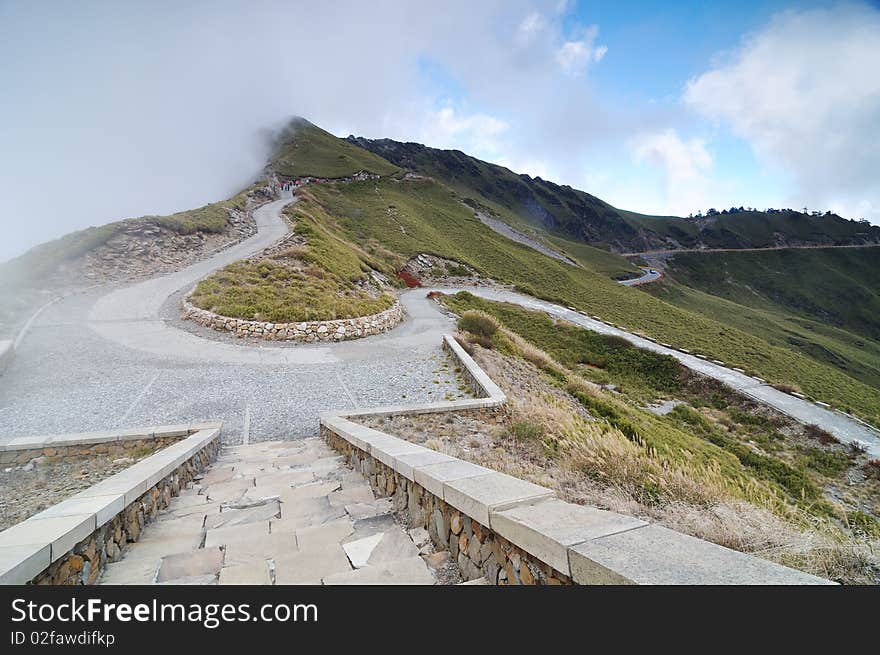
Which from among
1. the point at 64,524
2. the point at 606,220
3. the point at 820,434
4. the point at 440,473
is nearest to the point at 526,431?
the point at 440,473

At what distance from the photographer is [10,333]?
14281mm

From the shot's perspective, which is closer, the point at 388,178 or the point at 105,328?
the point at 105,328

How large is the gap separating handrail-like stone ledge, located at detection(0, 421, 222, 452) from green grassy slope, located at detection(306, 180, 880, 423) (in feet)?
95.1

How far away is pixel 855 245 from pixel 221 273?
17726 centimetres

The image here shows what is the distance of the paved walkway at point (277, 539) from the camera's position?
2.95 meters

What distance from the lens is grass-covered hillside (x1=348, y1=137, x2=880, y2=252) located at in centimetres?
13738

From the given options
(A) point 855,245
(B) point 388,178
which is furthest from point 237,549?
(A) point 855,245

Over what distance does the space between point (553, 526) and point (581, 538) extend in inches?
8.8

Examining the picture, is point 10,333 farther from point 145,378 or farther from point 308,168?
point 308,168

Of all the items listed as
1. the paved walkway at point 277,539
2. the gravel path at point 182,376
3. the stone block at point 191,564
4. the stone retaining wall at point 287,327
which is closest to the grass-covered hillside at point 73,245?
the gravel path at point 182,376

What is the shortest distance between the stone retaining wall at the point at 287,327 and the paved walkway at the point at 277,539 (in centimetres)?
1087

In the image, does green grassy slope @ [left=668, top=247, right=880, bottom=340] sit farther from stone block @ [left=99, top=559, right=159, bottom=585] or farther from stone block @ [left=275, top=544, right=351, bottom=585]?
stone block @ [left=99, top=559, right=159, bottom=585]
